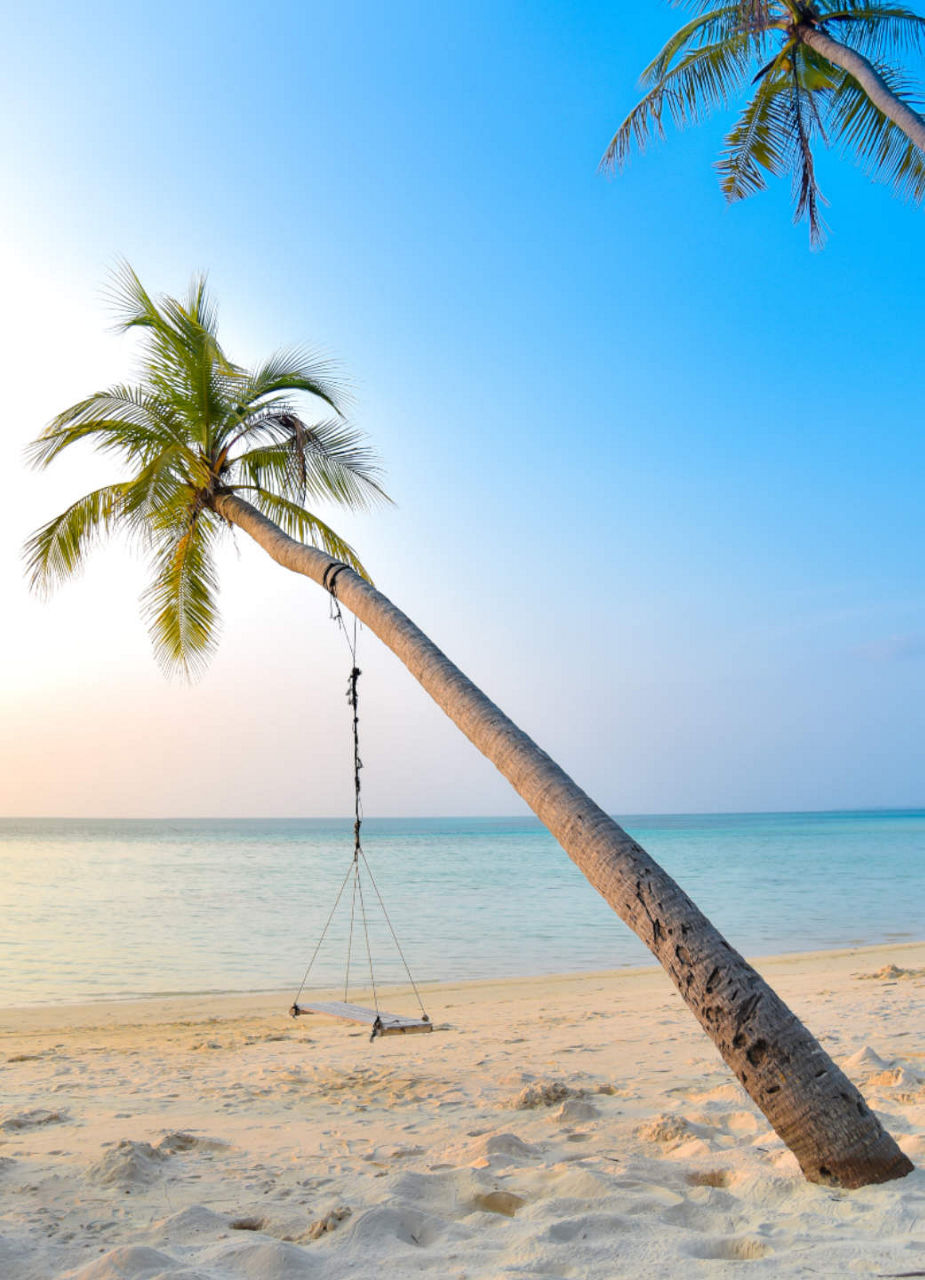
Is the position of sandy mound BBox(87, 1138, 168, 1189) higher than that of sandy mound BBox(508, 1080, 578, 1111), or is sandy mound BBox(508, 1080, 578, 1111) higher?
sandy mound BBox(87, 1138, 168, 1189)

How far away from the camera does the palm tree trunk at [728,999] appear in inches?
139

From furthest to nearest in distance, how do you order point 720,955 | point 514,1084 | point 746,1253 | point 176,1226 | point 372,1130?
point 514,1084 < point 372,1130 < point 720,955 < point 176,1226 < point 746,1253

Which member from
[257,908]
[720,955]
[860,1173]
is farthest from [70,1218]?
[257,908]

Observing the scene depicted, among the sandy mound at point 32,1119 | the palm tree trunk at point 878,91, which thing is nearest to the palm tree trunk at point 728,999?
the sandy mound at point 32,1119

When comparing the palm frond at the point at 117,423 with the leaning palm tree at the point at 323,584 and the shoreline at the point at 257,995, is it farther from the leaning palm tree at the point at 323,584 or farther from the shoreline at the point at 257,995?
the shoreline at the point at 257,995

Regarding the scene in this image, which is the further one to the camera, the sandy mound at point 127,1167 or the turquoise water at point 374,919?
the turquoise water at point 374,919

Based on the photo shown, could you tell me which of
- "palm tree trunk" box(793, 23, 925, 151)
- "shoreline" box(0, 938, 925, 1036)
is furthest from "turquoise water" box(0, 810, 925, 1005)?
"palm tree trunk" box(793, 23, 925, 151)

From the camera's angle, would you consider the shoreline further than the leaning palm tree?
Yes

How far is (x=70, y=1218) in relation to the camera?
358 centimetres

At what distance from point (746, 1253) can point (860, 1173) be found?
29.6 inches

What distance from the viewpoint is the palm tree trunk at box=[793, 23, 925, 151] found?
7.72 m

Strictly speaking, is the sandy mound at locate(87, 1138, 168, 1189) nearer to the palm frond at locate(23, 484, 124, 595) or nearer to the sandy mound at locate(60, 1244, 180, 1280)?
the sandy mound at locate(60, 1244, 180, 1280)

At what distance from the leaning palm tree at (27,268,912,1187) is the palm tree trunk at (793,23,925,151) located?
17.8 feet

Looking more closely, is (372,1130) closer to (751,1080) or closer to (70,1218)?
(70,1218)
